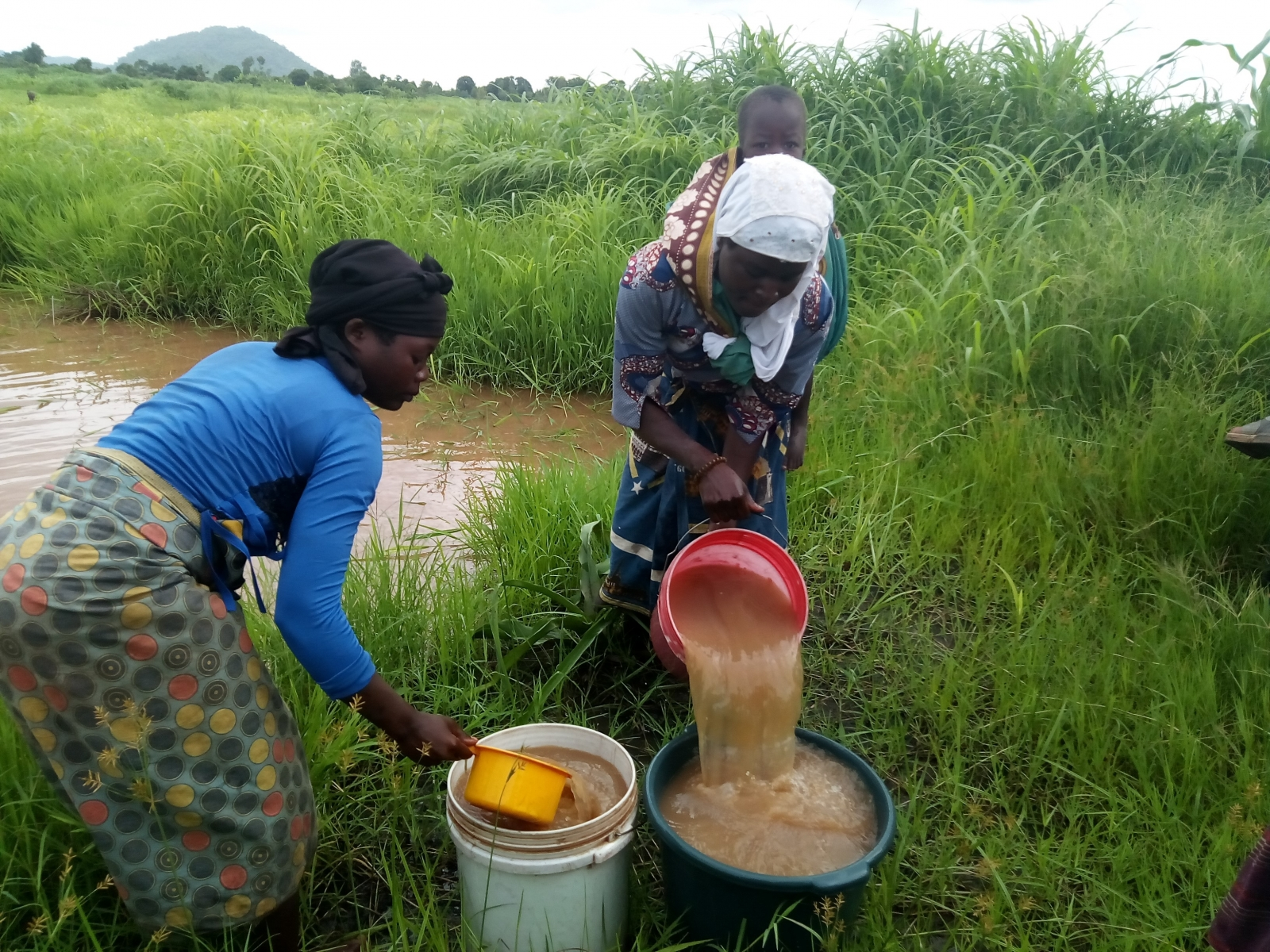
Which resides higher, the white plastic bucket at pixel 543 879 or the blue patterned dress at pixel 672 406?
the blue patterned dress at pixel 672 406

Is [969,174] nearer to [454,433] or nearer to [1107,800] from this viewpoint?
[454,433]

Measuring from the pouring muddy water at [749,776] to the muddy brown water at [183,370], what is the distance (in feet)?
5.45

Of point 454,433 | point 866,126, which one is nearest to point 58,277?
point 454,433

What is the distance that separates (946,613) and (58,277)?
244 inches

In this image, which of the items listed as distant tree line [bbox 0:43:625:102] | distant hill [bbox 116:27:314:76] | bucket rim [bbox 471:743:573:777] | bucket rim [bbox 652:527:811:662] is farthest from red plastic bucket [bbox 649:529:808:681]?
distant hill [bbox 116:27:314:76]

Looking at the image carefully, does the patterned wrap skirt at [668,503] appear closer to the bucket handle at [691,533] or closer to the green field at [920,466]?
the bucket handle at [691,533]

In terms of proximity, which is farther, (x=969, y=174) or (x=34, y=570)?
(x=969, y=174)

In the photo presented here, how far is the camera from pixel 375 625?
262 cm

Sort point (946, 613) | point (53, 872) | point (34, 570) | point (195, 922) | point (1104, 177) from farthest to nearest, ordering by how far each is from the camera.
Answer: point (1104, 177) → point (946, 613) → point (53, 872) → point (195, 922) → point (34, 570)

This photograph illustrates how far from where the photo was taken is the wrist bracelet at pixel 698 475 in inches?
86.5

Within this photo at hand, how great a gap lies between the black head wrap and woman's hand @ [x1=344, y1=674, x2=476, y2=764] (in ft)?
1.91

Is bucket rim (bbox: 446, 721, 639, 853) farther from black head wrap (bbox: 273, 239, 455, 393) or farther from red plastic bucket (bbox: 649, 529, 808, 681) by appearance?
black head wrap (bbox: 273, 239, 455, 393)

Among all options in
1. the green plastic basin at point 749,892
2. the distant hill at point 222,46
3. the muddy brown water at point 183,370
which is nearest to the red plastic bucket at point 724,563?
the green plastic basin at point 749,892

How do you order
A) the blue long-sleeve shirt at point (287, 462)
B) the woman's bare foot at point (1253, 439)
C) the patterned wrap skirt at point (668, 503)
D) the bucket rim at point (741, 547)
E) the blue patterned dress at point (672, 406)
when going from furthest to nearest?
the woman's bare foot at point (1253, 439)
the patterned wrap skirt at point (668, 503)
the blue patterned dress at point (672, 406)
the bucket rim at point (741, 547)
the blue long-sleeve shirt at point (287, 462)
